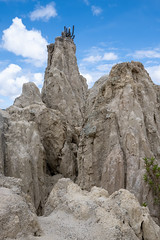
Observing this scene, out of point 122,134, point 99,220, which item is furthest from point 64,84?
point 99,220

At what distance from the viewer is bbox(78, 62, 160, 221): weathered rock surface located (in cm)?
962

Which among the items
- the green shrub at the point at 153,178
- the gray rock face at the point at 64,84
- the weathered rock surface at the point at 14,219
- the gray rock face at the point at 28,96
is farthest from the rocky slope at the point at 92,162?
the gray rock face at the point at 64,84

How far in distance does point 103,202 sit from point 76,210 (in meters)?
0.66

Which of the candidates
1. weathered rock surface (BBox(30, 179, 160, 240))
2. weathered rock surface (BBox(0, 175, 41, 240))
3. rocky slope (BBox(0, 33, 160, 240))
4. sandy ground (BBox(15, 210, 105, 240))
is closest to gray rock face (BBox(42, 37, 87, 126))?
rocky slope (BBox(0, 33, 160, 240))

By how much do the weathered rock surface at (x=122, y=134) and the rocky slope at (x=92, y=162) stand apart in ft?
0.12

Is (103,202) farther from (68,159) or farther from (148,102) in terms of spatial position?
(68,159)

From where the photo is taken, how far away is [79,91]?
25516 mm

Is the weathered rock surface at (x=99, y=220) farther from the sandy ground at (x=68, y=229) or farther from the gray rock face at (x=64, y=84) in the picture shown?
the gray rock face at (x=64, y=84)

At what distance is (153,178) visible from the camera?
9.22m

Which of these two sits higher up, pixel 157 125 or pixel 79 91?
pixel 79 91

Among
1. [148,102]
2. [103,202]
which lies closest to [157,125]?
Result: [148,102]

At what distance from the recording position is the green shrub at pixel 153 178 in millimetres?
9142

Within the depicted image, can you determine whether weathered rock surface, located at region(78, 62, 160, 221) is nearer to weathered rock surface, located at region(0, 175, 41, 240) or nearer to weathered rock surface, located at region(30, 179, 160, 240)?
weathered rock surface, located at region(30, 179, 160, 240)

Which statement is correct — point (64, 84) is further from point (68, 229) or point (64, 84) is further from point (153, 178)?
point (68, 229)
